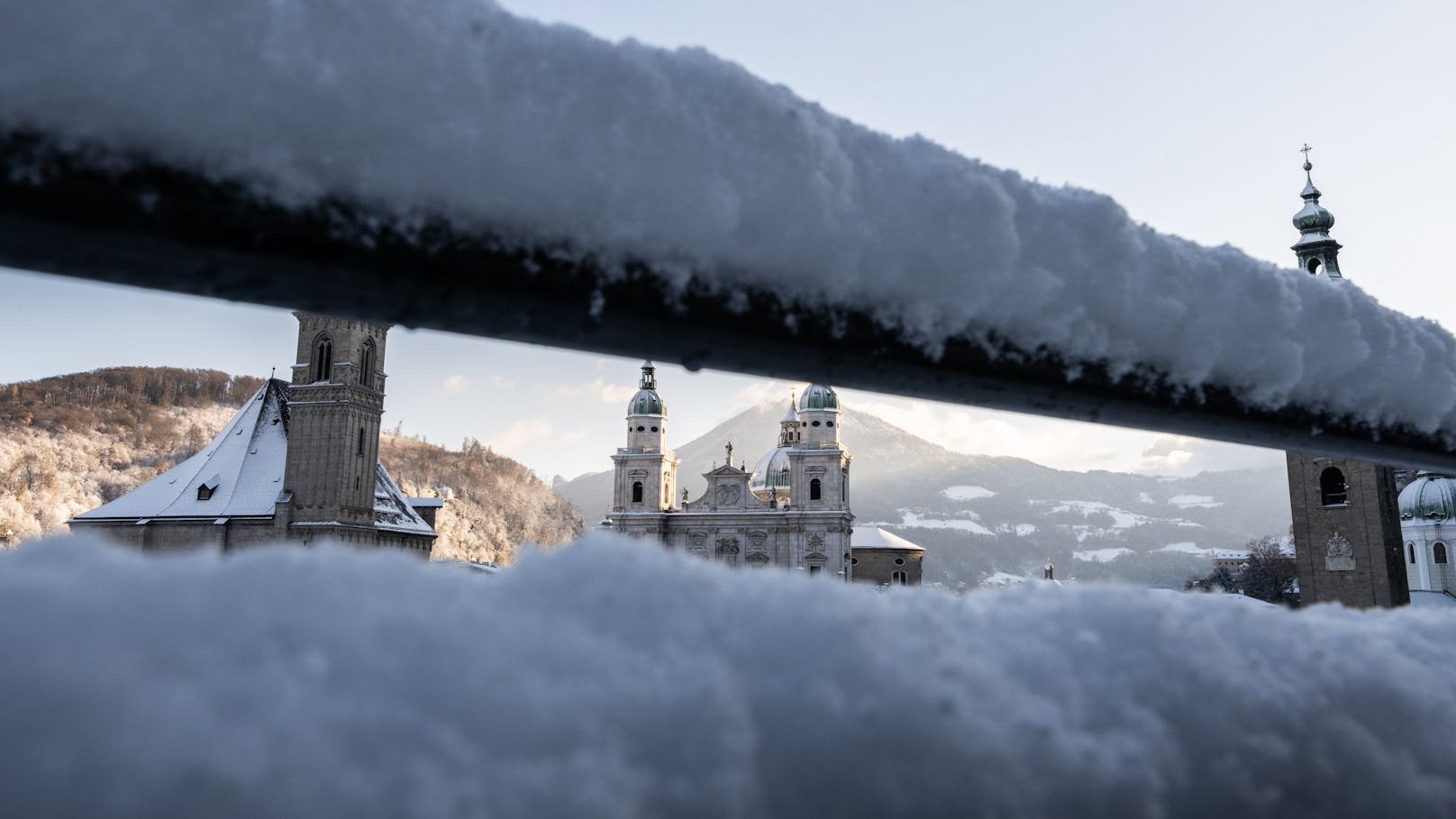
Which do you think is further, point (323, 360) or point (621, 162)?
point (323, 360)

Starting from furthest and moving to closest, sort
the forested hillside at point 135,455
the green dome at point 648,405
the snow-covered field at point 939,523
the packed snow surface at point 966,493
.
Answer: the packed snow surface at point 966,493 → the snow-covered field at point 939,523 → the forested hillside at point 135,455 → the green dome at point 648,405

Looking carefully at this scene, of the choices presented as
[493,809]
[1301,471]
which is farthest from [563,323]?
[1301,471]

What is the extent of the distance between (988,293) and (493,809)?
586 mm

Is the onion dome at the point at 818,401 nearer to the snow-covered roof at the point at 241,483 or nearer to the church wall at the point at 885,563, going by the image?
the church wall at the point at 885,563

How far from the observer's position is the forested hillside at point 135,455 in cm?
5181

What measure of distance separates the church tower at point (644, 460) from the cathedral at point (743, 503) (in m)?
0.04

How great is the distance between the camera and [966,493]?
146625 millimetres

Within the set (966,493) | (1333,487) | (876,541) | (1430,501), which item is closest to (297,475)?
(1333,487)

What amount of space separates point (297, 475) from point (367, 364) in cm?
470

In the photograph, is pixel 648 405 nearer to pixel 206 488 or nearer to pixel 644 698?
pixel 206 488

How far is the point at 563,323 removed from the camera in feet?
2.32

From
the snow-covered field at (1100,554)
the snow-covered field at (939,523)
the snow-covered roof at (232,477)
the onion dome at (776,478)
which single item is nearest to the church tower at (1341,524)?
the onion dome at (776,478)

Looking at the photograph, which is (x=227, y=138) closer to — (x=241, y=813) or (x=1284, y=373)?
(x=241, y=813)

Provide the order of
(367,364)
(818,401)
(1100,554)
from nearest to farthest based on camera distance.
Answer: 1. (367,364)
2. (818,401)
3. (1100,554)
